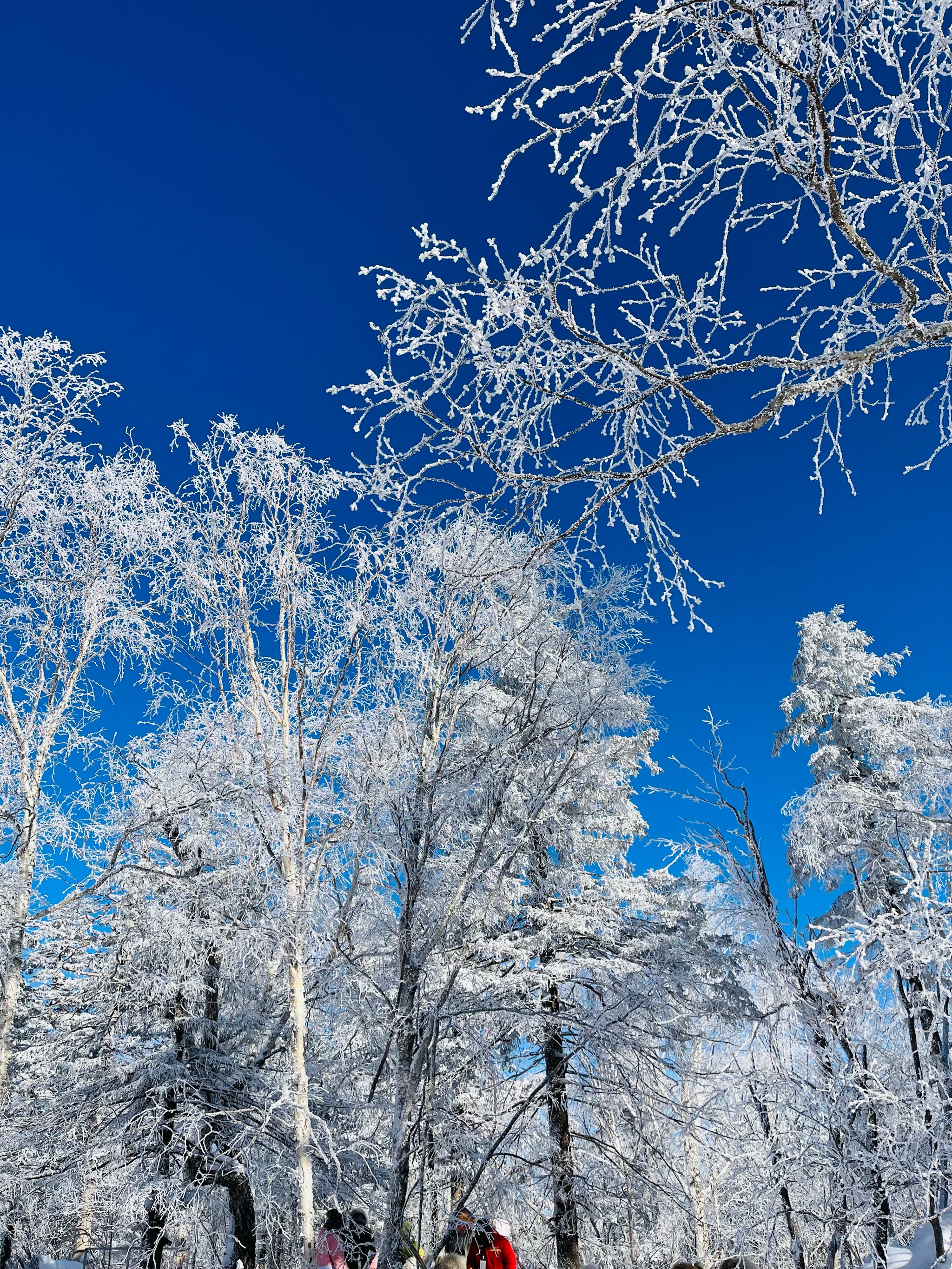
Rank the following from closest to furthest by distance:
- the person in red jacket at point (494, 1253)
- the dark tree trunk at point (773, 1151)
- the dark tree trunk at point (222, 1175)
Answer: the person in red jacket at point (494, 1253) → the dark tree trunk at point (773, 1151) → the dark tree trunk at point (222, 1175)

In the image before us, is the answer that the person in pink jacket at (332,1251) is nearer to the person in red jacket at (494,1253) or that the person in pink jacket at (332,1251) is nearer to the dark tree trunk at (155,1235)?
the person in red jacket at (494,1253)

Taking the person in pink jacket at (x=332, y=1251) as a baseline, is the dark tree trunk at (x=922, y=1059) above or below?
above

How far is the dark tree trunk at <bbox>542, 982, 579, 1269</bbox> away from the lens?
843 centimetres

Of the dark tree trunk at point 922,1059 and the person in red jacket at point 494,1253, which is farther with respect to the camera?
the person in red jacket at point 494,1253

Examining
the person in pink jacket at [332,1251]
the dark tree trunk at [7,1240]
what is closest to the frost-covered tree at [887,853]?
the person in pink jacket at [332,1251]

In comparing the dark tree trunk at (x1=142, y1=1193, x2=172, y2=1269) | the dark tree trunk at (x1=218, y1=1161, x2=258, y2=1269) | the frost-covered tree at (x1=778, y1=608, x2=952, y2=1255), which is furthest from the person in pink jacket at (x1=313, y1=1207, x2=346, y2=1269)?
the frost-covered tree at (x1=778, y1=608, x2=952, y2=1255)

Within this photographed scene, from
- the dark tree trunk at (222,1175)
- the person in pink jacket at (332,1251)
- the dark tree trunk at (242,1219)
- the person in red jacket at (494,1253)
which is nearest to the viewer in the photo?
the person in red jacket at (494,1253)

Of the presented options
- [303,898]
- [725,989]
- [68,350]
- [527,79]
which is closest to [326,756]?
[303,898]

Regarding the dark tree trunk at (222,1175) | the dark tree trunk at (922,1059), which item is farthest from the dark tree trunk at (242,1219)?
the dark tree trunk at (922,1059)

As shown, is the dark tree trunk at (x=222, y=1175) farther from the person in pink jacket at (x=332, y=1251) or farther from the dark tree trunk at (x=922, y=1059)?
the dark tree trunk at (x=922, y=1059)

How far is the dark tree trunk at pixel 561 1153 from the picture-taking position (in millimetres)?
8430

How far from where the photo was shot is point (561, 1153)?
350 inches

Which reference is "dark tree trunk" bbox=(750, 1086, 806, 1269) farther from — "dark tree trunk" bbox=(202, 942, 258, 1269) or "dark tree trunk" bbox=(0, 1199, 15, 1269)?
"dark tree trunk" bbox=(0, 1199, 15, 1269)

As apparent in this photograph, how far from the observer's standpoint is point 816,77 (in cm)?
182
